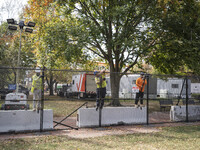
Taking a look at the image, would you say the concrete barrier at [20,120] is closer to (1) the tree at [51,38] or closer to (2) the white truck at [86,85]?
(1) the tree at [51,38]

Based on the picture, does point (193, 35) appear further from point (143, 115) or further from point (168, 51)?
point (143, 115)

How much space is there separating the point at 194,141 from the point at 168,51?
9.06 m

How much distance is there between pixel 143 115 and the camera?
10.9m

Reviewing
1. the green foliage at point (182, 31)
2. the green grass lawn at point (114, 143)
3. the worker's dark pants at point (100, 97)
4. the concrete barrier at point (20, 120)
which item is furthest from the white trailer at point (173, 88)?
the concrete barrier at point (20, 120)

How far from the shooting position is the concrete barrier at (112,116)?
9560mm

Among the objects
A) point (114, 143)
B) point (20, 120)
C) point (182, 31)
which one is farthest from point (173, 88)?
point (20, 120)

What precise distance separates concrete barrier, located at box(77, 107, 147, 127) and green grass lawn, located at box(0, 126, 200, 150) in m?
1.84

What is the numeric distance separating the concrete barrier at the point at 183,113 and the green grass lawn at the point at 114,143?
322 cm

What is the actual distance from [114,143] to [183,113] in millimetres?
6113

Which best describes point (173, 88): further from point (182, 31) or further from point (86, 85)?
point (86, 85)

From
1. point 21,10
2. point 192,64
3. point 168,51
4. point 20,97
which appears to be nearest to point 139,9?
point 168,51

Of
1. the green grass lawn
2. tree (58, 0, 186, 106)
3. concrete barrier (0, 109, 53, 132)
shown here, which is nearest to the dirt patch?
concrete barrier (0, 109, 53, 132)

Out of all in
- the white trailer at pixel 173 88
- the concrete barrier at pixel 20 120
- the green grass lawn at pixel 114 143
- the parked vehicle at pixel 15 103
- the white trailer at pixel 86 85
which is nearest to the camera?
the green grass lawn at pixel 114 143

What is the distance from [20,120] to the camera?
27.6ft
